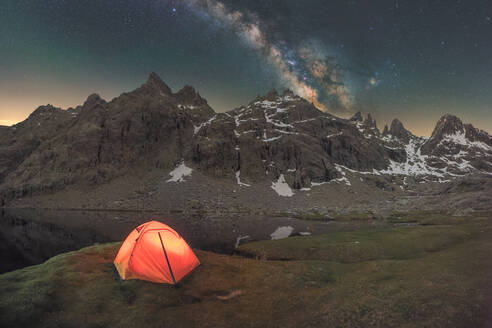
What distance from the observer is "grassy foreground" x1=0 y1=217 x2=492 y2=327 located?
469 inches

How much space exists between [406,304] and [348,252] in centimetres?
1881

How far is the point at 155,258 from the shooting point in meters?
18.0

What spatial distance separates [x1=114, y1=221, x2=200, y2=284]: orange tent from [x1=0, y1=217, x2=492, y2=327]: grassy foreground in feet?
2.41

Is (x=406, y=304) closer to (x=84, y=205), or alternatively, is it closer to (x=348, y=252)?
(x=348, y=252)

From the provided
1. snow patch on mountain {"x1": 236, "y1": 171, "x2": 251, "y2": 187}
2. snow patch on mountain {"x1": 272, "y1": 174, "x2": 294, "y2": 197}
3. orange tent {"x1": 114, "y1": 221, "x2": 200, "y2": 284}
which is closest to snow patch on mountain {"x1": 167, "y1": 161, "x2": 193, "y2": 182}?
snow patch on mountain {"x1": 236, "y1": 171, "x2": 251, "y2": 187}

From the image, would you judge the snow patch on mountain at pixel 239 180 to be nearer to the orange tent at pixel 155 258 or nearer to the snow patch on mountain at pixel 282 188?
the snow patch on mountain at pixel 282 188

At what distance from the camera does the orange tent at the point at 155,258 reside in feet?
57.4

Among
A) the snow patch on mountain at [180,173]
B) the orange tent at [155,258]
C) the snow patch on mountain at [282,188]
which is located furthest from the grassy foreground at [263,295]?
the snow patch on mountain at [180,173]

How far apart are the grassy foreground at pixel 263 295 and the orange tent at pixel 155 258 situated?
2.41 ft

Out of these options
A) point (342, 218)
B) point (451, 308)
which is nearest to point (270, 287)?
point (451, 308)

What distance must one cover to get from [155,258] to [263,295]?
28.1ft

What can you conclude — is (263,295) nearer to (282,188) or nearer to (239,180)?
(282,188)

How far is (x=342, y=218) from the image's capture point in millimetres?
87375

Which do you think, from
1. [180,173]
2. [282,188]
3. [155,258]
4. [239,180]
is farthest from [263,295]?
[180,173]
